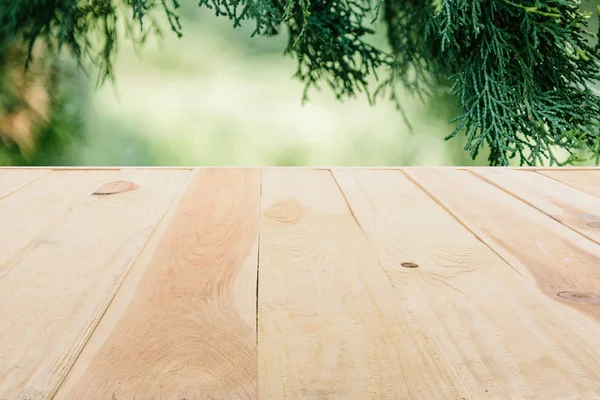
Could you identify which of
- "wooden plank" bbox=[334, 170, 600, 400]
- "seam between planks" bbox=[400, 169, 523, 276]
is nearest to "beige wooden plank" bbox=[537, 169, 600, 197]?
"seam between planks" bbox=[400, 169, 523, 276]

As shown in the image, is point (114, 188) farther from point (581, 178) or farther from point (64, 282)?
point (581, 178)

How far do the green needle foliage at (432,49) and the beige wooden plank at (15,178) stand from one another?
1333 millimetres

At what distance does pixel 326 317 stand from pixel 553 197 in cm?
85

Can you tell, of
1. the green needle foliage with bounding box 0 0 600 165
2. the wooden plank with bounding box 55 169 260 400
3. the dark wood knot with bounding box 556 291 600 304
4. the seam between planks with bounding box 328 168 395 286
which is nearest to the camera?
the wooden plank with bounding box 55 169 260 400

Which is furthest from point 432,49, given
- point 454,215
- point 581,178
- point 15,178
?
point 15,178

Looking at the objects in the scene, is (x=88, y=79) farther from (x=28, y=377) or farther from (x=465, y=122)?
(x=28, y=377)

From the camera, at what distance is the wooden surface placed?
0.68 m

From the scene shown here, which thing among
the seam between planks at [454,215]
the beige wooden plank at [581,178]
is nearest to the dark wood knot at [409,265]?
the seam between planks at [454,215]

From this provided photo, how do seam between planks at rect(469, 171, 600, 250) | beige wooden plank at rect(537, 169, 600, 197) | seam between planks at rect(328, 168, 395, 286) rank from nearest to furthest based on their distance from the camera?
seam between planks at rect(328, 168, 395, 286), seam between planks at rect(469, 171, 600, 250), beige wooden plank at rect(537, 169, 600, 197)

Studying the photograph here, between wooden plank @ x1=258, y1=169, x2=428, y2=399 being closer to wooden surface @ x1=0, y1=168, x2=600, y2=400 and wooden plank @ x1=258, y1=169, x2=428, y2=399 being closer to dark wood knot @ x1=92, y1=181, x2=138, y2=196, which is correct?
wooden surface @ x1=0, y1=168, x2=600, y2=400

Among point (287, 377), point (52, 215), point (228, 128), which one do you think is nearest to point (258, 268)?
point (287, 377)

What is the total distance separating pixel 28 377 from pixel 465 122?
252 cm

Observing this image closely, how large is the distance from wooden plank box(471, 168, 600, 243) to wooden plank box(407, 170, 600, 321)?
3 cm

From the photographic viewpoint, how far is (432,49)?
9.84ft
